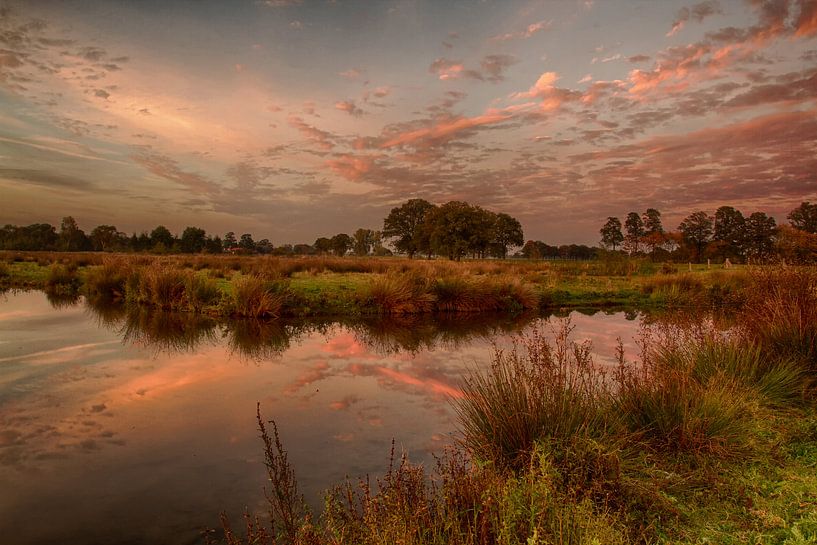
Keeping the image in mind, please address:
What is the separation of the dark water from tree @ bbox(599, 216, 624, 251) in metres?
110

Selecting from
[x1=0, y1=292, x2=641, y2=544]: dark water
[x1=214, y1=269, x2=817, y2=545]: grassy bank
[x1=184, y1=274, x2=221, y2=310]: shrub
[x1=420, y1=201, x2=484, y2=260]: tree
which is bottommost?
[x1=0, y1=292, x2=641, y2=544]: dark water

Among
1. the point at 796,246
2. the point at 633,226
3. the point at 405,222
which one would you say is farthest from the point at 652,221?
the point at 796,246

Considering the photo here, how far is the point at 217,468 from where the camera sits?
528cm

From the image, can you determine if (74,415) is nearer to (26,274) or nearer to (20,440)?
(20,440)

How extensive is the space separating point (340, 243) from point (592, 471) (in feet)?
334

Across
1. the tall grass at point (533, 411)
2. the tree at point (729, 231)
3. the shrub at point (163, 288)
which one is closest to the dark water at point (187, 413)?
the tall grass at point (533, 411)

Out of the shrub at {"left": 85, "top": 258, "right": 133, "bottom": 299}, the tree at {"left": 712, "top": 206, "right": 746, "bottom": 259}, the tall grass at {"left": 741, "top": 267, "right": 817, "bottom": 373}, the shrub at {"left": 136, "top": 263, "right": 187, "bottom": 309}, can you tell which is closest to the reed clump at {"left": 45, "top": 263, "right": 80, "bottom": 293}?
the shrub at {"left": 85, "top": 258, "right": 133, "bottom": 299}

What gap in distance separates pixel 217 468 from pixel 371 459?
168 cm

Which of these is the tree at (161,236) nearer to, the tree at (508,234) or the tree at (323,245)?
the tree at (323,245)

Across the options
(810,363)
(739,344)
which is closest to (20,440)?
(739,344)

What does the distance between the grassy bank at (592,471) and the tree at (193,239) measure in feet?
279

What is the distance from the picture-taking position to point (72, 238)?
90.4 m

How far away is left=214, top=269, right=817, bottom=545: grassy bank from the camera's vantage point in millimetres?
3180

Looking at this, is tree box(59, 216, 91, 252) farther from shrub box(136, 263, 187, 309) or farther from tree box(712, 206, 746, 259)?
tree box(712, 206, 746, 259)
